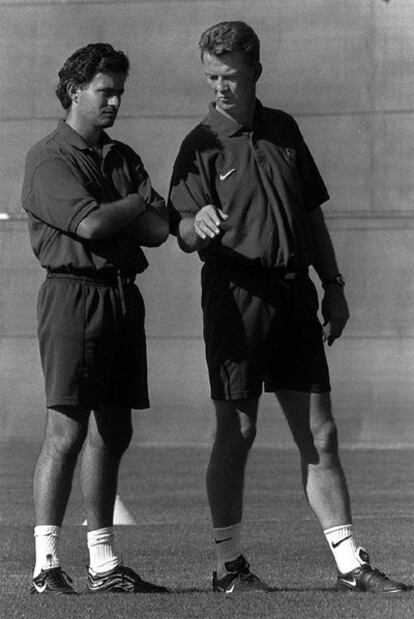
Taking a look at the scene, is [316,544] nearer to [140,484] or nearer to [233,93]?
[233,93]

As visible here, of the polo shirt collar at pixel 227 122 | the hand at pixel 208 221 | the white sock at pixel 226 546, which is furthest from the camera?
the polo shirt collar at pixel 227 122

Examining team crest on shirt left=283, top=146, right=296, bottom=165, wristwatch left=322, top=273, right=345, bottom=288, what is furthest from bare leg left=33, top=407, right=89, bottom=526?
team crest on shirt left=283, top=146, right=296, bottom=165

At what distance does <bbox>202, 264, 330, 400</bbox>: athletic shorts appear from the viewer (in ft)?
16.9

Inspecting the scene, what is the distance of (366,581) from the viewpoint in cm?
503

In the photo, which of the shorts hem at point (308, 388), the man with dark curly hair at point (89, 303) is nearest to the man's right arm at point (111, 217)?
the man with dark curly hair at point (89, 303)

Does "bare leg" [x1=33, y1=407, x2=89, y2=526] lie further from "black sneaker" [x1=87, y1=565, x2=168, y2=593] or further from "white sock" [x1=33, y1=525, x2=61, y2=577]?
"black sneaker" [x1=87, y1=565, x2=168, y2=593]

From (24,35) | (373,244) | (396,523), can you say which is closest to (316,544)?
(396,523)

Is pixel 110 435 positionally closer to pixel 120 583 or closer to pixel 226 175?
pixel 120 583

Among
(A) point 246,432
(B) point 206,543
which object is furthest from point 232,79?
(B) point 206,543

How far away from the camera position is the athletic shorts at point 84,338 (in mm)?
5070

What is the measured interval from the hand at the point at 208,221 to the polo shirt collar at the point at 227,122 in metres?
0.37

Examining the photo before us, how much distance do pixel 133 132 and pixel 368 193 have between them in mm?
2659

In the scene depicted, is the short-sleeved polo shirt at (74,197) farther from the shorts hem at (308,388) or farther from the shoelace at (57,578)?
the shoelace at (57,578)

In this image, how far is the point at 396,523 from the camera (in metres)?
7.80
